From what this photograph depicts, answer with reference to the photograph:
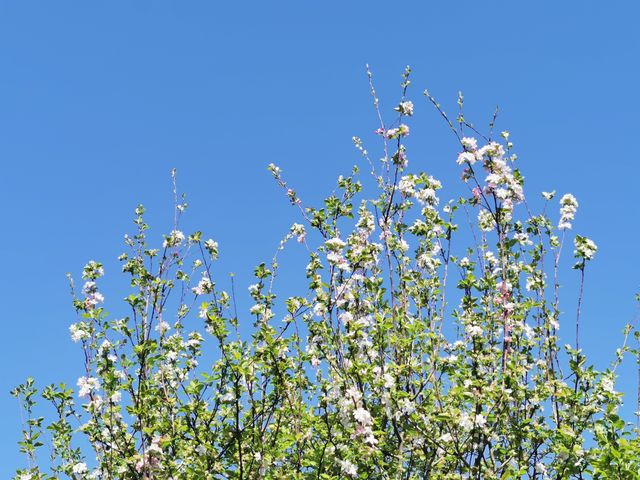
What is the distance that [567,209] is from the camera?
708cm

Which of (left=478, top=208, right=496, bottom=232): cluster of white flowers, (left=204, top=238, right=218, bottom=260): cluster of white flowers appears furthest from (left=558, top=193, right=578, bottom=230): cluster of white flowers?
(left=204, top=238, right=218, bottom=260): cluster of white flowers

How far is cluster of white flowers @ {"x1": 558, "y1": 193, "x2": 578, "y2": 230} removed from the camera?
708 cm

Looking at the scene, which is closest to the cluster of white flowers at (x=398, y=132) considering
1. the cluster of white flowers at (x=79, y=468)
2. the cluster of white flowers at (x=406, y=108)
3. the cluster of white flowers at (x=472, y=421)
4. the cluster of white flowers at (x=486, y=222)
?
the cluster of white flowers at (x=406, y=108)

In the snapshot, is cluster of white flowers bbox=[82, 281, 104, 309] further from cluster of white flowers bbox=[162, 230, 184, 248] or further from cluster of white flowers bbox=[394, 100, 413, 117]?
cluster of white flowers bbox=[394, 100, 413, 117]

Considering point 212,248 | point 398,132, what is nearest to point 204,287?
point 212,248

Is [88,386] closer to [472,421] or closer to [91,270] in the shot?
[91,270]

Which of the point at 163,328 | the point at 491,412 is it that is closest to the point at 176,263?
the point at 163,328

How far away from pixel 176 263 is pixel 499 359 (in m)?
3.53

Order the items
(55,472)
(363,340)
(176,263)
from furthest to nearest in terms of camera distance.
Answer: (176,263) → (55,472) → (363,340)

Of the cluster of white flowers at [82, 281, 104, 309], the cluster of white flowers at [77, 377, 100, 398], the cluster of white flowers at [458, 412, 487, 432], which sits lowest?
the cluster of white flowers at [458, 412, 487, 432]

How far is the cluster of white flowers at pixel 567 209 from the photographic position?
7.08 metres

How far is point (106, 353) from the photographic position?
6.48 metres

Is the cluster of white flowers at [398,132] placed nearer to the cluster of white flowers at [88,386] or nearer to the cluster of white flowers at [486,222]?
the cluster of white flowers at [486,222]

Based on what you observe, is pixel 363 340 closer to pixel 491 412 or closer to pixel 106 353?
pixel 491 412
